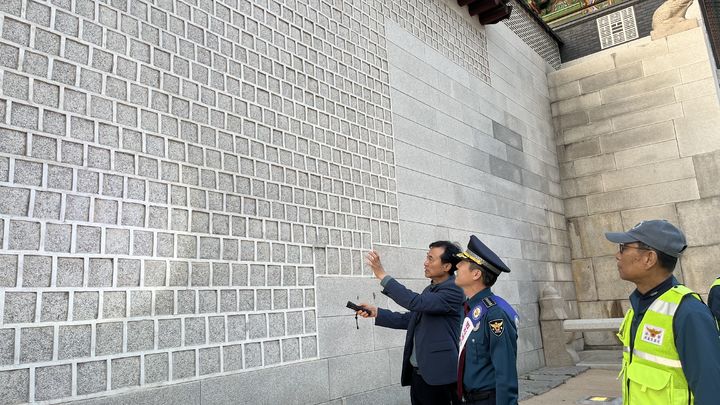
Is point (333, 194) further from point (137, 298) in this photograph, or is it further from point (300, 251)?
point (137, 298)

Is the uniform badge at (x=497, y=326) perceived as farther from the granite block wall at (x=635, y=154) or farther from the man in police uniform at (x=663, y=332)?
the granite block wall at (x=635, y=154)

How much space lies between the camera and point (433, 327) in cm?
332

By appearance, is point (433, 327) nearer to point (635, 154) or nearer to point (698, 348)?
point (698, 348)

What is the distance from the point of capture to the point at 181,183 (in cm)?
359

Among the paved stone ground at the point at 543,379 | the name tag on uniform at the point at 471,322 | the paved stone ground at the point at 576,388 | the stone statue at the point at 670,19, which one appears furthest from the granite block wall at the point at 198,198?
the stone statue at the point at 670,19

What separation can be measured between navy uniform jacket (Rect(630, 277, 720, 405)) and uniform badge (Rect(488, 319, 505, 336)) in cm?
78

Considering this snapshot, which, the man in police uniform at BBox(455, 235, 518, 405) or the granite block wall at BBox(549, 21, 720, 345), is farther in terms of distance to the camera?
the granite block wall at BBox(549, 21, 720, 345)

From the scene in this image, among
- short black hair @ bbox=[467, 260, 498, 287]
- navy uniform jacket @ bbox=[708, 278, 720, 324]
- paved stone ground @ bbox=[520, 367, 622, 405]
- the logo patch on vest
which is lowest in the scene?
paved stone ground @ bbox=[520, 367, 622, 405]

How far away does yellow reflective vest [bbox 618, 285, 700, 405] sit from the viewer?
1.73 meters

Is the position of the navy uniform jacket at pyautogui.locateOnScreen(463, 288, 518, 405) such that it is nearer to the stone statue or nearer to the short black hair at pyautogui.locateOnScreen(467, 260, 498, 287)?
the short black hair at pyautogui.locateOnScreen(467, 260, 498, 287)

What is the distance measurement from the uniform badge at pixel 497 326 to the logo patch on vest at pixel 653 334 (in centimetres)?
66

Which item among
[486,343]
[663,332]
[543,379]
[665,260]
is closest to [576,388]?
[543,379]

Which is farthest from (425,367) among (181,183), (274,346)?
(181,183)

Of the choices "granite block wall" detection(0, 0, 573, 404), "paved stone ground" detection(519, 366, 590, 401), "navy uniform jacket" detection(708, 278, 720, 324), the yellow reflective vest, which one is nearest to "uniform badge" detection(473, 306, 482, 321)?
the yellow reflective vest
